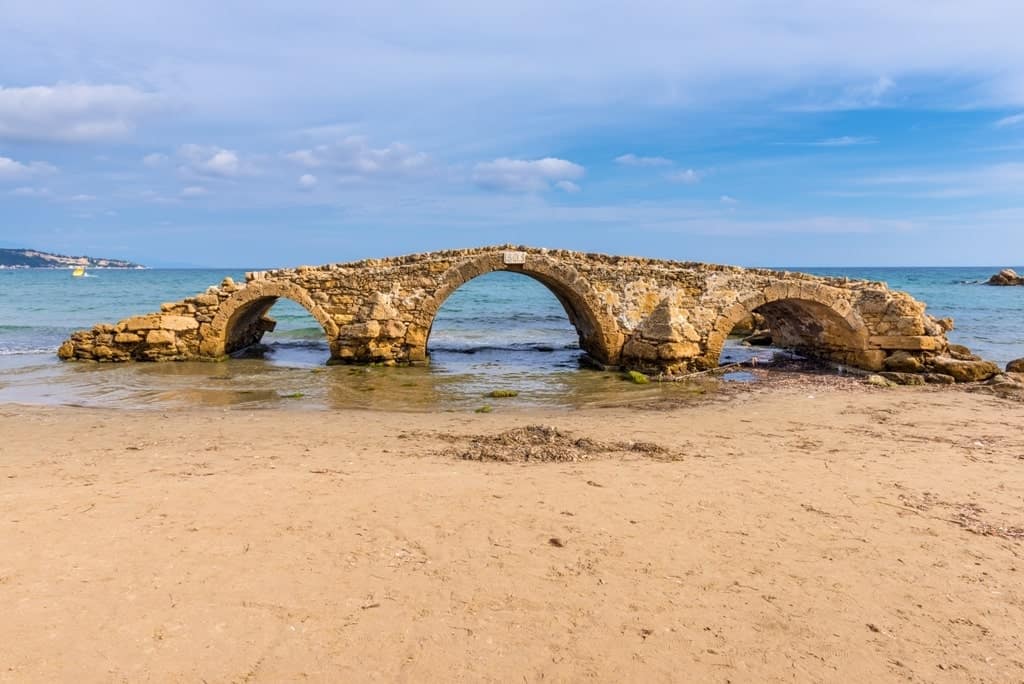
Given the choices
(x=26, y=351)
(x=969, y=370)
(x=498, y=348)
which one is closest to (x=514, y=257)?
(x=498, y=348)

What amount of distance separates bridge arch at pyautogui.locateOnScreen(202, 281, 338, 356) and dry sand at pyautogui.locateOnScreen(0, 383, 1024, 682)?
713 centimetres

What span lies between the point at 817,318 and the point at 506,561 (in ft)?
42.6

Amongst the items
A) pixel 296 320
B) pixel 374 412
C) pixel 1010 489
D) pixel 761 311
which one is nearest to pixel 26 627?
pixel 374 412

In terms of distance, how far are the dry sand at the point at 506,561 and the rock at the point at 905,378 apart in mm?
5200

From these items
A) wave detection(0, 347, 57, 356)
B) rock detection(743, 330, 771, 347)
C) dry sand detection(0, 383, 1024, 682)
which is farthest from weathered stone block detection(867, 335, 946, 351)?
wave detection(0, 347, 57, 356)

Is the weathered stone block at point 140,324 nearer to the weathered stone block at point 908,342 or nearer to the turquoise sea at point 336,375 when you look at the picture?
the turquoise sea at point 336,375

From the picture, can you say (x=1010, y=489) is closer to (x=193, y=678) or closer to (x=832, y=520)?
(x=832, y=520)

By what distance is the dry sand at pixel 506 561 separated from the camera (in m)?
3.54

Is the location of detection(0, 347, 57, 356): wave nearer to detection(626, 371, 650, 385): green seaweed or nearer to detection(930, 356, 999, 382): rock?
detection(626, 371, 650, 385): green seaweed

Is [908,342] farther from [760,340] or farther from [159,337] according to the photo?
[159,337]

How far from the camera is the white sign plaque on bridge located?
14.3 m

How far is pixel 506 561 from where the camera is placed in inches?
182

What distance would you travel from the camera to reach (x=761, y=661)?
11.7 feet

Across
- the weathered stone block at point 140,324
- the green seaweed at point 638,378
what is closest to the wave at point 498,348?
the green seaweed at point 638,378
